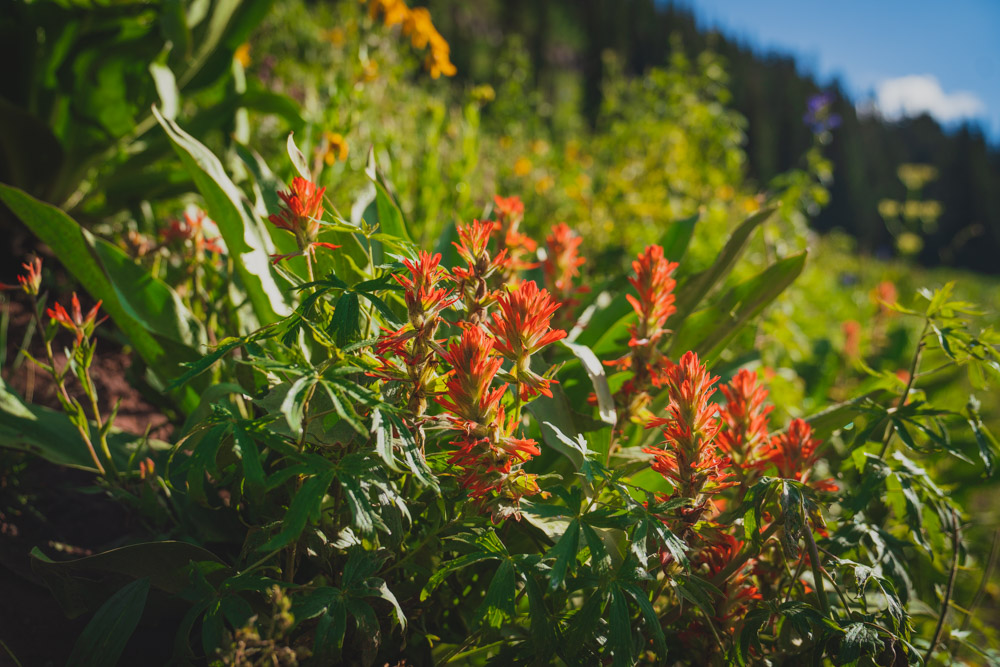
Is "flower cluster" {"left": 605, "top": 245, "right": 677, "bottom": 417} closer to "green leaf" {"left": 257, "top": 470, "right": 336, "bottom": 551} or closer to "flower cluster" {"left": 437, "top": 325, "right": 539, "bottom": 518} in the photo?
"flower cluster" {"left": 437, "top": 325, "right": 539, "bottom": 518}

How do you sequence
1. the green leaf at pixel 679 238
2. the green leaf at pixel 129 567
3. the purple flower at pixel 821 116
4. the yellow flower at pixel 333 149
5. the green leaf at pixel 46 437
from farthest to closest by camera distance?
1. the purple flower at pixel 821 116
2. the yellow flower at pixel 333 149
3. the green leaf at pixel 679 238
4. the green leaf at pixel 46 437
5. the green leaf at pixel 129 567

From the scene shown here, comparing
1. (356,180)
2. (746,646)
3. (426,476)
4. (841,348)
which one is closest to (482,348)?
(426,476)

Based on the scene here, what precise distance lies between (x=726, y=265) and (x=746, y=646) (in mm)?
806

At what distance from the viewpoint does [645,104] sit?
362cm

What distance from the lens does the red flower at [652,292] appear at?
0.99 metres

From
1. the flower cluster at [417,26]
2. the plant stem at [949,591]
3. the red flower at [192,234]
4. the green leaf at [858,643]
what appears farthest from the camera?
the flower cluster at [417,26]

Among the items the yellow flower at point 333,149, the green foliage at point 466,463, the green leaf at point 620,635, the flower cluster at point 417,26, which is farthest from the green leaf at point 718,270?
the flower cluster at point 417,26

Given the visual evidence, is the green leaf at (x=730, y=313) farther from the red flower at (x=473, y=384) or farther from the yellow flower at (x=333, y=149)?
the yellow flower at (x=333, y=149)

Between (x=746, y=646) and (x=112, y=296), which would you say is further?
(x=112, y=296)

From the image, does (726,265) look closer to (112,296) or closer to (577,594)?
(577,594)

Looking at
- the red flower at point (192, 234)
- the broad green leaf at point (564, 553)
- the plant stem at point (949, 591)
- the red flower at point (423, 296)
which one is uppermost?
the red flower at point (423, 296)

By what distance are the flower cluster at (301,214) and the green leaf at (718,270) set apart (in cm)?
83

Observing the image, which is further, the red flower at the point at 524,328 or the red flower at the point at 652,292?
the red flower at the point at 652,292

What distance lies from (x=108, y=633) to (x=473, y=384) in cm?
60
